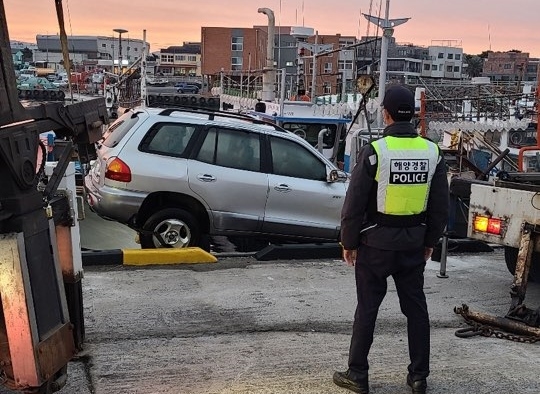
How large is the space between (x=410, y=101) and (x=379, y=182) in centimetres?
55

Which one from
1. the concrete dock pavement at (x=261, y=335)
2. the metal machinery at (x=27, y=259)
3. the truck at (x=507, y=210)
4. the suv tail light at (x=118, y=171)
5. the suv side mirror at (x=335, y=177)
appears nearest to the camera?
the metal machinery at (x=27, y=259)

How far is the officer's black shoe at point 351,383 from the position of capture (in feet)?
13.0

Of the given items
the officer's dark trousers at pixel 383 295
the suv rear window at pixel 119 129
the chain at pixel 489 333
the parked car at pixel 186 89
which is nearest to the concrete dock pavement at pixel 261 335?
the chain at pixel 489 333

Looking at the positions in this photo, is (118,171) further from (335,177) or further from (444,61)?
(444,61)

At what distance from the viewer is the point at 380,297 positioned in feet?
12.9

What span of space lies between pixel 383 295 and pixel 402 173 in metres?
0.78

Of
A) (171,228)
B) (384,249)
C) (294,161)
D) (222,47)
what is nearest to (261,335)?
(384,249)

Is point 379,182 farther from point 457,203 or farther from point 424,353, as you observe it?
point 457,203

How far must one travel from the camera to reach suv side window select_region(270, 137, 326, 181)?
8008 mm

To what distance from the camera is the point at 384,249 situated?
381 cm

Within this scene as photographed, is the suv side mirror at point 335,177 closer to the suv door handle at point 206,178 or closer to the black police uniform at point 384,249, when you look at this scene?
the suv door handle at point 206,178

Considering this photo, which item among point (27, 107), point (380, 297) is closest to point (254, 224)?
point (380, 297)

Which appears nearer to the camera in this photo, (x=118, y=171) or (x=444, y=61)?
(x=118, y=171)

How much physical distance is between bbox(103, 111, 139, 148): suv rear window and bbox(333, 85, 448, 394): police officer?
4457 mm
